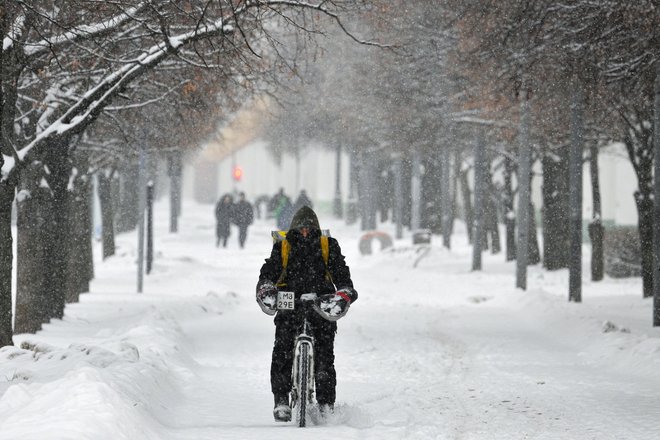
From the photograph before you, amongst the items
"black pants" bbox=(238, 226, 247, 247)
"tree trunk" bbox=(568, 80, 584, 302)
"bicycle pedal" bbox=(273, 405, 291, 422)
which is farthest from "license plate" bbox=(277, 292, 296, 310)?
"black pants" bbox=(238, 226, 247, 247)

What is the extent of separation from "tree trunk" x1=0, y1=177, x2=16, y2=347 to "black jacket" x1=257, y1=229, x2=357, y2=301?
4591 millimetres

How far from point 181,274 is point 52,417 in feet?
68.5

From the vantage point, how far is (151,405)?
796 cm

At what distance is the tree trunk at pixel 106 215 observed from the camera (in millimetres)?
30922

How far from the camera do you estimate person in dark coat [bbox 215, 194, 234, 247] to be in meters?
37.2

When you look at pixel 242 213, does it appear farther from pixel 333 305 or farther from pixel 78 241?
pixel 333 305

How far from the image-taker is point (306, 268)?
7.41 metres

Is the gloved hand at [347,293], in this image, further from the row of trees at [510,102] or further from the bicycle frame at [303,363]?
the row of trees at [510,102]

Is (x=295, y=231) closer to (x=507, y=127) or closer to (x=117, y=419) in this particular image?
(x=117, y=419)

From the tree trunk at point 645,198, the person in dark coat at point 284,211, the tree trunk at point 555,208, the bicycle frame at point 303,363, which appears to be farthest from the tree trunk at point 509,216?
the bicycle frame at point 303,363

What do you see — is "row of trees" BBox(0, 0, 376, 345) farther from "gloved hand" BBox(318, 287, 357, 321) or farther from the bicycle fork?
the bicycle fork

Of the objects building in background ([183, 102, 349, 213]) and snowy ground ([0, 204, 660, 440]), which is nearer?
snowy ground ([0, 204, 660, 440])

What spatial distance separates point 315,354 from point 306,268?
648 mm

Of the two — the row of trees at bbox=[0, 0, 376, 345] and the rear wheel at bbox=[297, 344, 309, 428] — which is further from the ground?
the row of trees at bbox=[0, 0, 376, 345]
